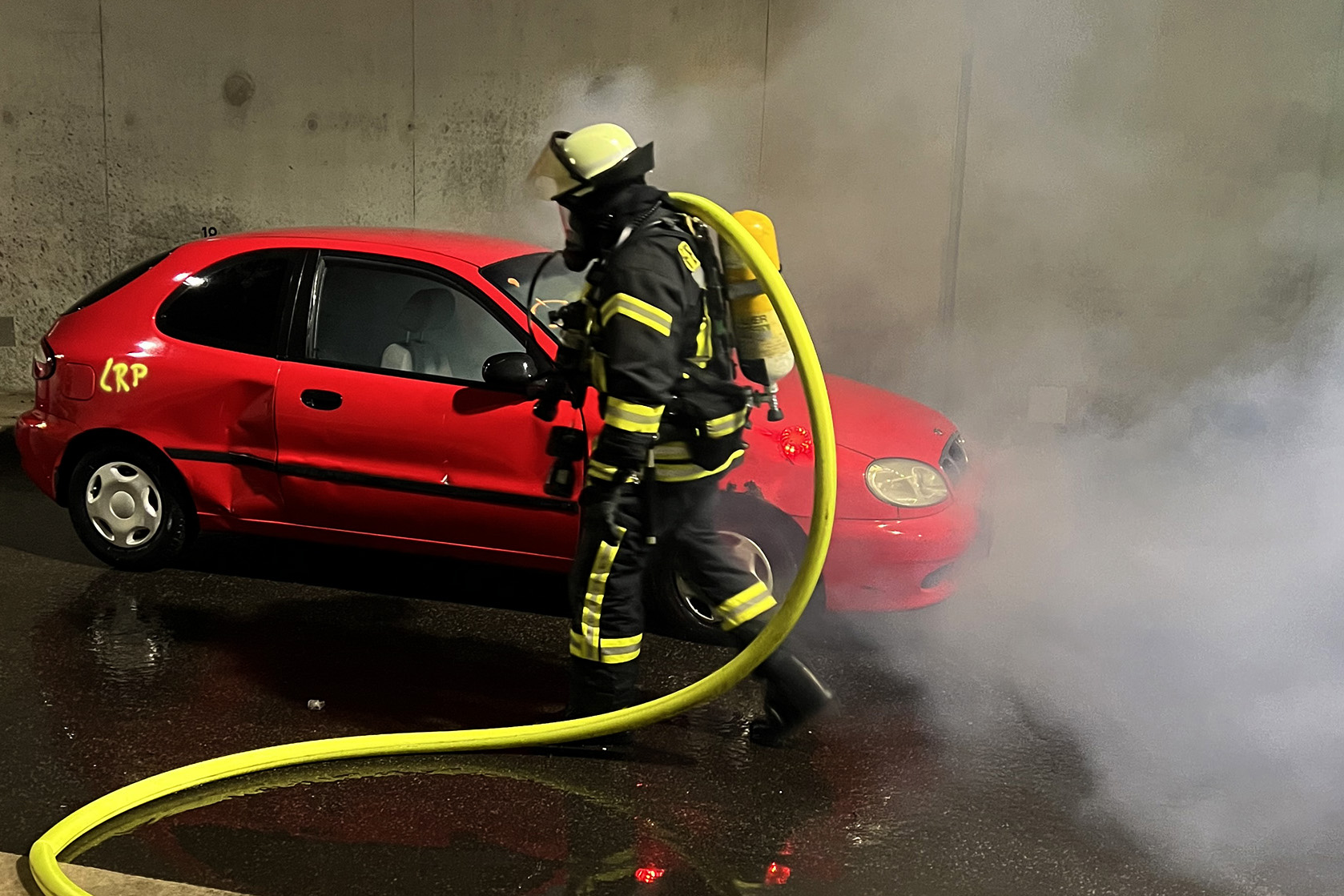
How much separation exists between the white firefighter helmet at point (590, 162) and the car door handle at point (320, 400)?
1576 millimetres

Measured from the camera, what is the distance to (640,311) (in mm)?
3227

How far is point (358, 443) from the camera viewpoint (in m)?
4.58

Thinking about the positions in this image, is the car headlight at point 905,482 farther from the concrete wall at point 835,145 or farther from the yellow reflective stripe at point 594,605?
the concrete wall at point 835,145

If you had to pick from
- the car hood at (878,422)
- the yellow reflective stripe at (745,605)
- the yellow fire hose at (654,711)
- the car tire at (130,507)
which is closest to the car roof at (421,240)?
the car tire at (130,507)

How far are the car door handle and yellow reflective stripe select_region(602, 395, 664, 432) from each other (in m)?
1.73

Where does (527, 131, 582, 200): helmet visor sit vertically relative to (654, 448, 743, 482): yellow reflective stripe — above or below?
above

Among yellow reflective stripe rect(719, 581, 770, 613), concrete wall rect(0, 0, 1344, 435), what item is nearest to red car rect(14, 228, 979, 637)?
yellow reflective stripe rect(719, 581, 770, 613)

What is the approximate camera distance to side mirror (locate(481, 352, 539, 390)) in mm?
4172

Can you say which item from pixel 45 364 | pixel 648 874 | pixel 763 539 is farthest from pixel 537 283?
pixel 648 874

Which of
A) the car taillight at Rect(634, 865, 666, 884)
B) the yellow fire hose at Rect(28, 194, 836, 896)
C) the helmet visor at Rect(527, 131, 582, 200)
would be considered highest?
the helmet visor at Rect(527, 131, 582, 200)

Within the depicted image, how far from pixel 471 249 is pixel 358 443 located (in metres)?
0.90

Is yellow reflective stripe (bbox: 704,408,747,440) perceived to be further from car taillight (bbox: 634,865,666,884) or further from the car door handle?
the car door handle

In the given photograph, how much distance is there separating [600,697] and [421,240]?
7.30 feet

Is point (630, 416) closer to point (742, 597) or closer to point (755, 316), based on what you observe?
point (755, 316)
